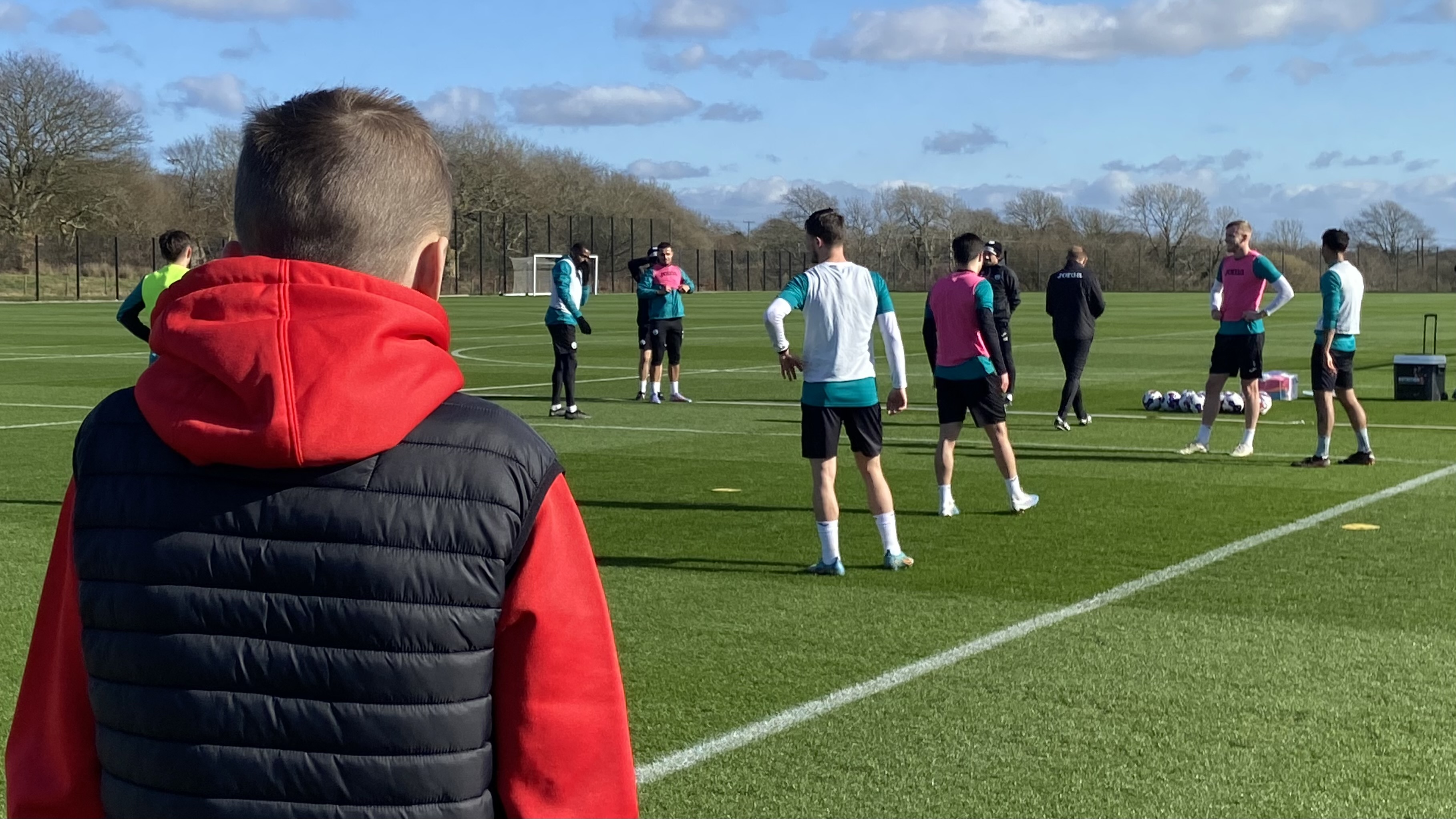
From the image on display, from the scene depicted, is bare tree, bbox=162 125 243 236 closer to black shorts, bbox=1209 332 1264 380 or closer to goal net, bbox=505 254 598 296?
goal net, bbox=505 254 598 296

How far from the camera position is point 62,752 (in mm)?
2088

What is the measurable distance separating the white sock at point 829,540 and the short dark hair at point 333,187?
6.59 m

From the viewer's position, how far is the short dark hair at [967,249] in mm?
10742

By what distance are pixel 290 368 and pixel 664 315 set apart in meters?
17.8

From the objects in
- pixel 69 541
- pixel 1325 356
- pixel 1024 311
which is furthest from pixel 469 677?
pixel 1024 311

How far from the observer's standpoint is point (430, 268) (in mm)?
2090

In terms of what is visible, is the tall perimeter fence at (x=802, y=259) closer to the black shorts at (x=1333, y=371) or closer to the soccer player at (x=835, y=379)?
the black shorts at (x=1333, y=371)

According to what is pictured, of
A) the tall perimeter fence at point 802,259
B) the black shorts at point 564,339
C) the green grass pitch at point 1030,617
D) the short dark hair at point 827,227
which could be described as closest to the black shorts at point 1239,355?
the green grass pitch at point 1030,617

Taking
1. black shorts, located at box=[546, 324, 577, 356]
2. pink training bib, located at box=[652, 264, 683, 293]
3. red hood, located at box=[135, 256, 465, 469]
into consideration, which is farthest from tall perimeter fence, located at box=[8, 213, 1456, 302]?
red hood, located at box=[135, 256, 465, 469]

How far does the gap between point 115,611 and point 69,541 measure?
16 cm

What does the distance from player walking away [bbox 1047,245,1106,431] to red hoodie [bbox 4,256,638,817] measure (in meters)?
15.0

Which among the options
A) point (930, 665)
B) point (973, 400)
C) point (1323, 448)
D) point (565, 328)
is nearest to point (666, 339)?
point (565, 328)

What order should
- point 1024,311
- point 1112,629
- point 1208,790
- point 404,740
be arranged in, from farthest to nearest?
point 1024,311
point 1112,629
point 1208,790
point 404,740

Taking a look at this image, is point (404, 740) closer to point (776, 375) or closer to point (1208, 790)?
point (1208, 790)
